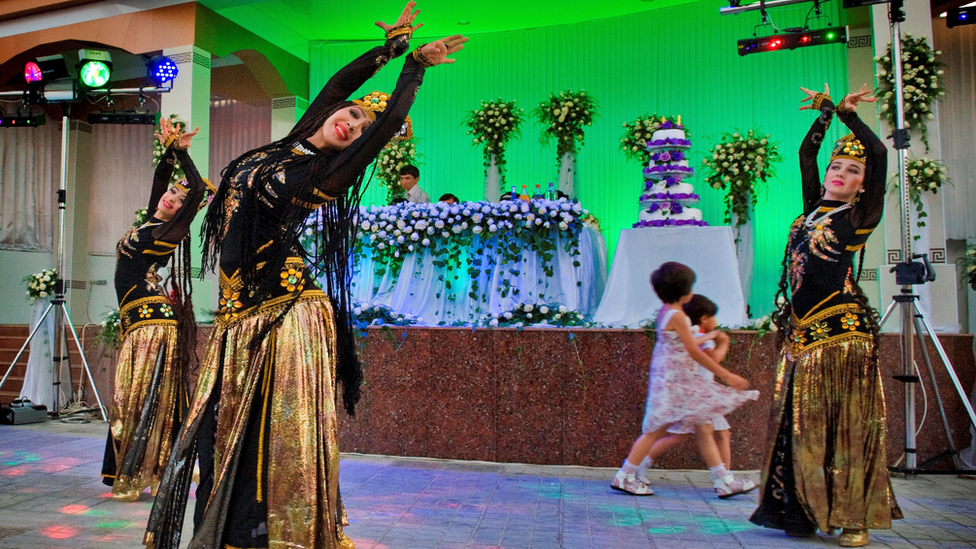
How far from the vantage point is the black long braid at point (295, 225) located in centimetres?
230

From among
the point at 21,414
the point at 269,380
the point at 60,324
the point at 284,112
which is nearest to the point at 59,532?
the point at 269,380

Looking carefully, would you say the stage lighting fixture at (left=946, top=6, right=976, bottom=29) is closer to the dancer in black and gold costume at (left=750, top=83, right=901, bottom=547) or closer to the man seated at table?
the dancer in black and gold costume at (left=750, top=83, right=901, bottom=547)

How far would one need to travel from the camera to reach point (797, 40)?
6223mm

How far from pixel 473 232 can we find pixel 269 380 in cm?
355

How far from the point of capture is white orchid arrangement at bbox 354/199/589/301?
18.6 feet

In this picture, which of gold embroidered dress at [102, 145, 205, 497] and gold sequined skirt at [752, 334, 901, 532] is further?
gold embroidered dress at [102, 145, 205, 497]

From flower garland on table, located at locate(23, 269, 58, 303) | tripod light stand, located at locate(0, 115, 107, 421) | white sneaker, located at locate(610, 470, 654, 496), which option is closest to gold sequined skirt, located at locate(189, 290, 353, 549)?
white sneaker, located at locate(610, 470, 654, 496)

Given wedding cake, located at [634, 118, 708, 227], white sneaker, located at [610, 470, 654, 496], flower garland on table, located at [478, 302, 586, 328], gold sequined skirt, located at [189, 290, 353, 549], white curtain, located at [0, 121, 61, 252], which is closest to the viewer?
gold sequined skirt, located at [189, 290, 353, 549]

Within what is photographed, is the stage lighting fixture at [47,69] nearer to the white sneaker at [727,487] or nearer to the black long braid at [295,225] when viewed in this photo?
the black long braid at [295,225]

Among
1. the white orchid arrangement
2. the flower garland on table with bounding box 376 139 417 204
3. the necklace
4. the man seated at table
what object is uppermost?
the flower garland on table with bounding box 376 139 417 204

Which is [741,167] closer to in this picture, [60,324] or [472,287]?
[472,287]

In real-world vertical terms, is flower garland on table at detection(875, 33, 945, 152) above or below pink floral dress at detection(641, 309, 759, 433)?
above

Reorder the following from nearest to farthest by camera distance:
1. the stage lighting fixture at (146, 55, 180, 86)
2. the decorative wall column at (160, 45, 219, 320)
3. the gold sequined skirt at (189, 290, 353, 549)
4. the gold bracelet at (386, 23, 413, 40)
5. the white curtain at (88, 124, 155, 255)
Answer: the gold sequined skirt at (189, 290, 353, 549)
the gold bracelet at (386, 23, 413, 40)
the stage lighting fixture at (146, 55, 180, 86)
the decorative wall column at (160, 45, 219, 320)
the white curtain at (88, 124, 155, 255)

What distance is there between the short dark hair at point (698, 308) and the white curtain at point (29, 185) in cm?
961
